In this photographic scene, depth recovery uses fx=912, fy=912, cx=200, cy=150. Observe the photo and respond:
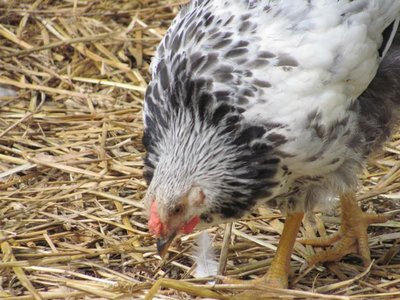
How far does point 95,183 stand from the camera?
427cm

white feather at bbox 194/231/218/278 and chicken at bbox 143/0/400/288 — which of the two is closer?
chicken at bbox 143/0/400/288

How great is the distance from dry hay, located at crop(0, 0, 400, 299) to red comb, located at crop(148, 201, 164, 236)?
0.75 ft

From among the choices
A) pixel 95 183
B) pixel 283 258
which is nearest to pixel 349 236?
pixel 283 258

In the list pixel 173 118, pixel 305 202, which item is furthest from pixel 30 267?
pixel 305 202

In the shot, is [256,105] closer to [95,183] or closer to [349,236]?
[349,236]

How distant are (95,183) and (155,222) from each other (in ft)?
3.61

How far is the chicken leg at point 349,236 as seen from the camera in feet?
12.7

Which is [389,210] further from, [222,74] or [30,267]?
[30,267]

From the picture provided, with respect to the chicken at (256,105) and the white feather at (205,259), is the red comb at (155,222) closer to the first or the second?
the chicken at (256,105)

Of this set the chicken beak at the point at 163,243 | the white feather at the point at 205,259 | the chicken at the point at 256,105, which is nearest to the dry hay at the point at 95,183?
the white feather at the point at 205,259

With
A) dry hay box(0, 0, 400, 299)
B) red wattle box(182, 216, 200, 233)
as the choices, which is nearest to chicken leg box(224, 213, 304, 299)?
dry hay box(0, 0, 400, 299)

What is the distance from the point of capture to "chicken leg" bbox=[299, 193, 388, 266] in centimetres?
386

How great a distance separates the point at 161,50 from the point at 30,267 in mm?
1022

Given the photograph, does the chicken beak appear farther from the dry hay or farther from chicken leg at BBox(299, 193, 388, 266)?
chicken leg at BBox(299, 193, 388, 266)
